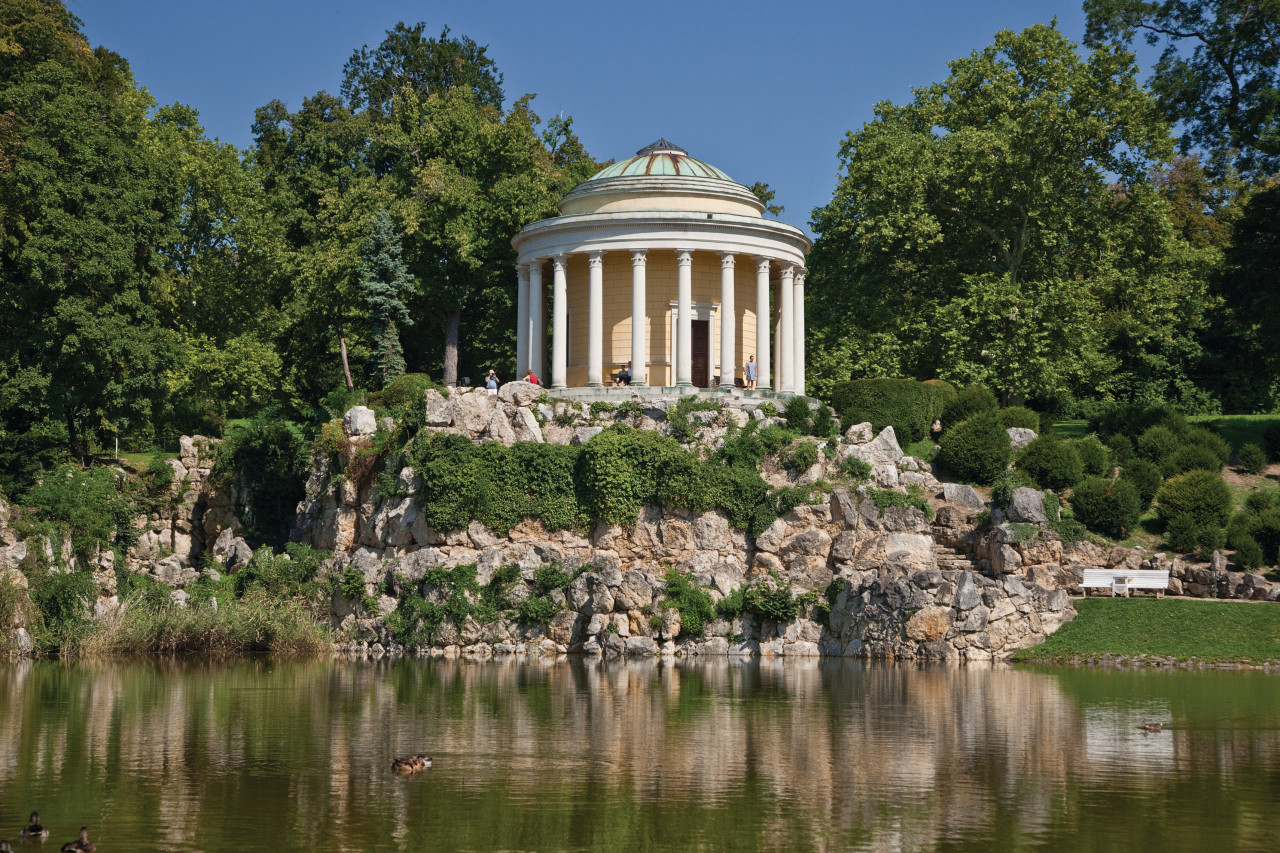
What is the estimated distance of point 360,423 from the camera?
133ft

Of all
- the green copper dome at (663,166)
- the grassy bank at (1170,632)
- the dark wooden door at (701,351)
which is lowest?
the grassy bank at (1170,632)

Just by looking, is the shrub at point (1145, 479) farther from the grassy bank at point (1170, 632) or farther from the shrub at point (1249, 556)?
the grassy bank at point (1170, 632)

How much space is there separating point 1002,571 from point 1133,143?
75.1ft

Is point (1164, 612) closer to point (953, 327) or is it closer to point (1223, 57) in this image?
point (953, 327)

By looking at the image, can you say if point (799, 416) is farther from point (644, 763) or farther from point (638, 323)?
point (644, 763)

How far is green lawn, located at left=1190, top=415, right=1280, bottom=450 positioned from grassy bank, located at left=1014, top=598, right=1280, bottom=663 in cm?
1347

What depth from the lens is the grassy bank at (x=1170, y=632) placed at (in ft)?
107

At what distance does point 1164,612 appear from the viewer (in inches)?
1368

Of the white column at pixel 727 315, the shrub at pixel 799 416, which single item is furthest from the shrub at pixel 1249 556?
the white column at pixel 727 315

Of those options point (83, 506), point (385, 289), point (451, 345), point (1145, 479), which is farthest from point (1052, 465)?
point (83, 506)

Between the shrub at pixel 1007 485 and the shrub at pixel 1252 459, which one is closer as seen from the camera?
the shrub at pixel 1007 485

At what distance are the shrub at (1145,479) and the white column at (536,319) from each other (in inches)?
764

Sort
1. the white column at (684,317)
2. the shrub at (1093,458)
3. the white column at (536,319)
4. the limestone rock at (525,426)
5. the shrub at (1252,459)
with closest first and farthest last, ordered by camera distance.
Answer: the limestone rock at (525,426) < the shrub at (1093,458) < the shrub at (1252,459) < the white column at (684,317) < the white column at (536,319)

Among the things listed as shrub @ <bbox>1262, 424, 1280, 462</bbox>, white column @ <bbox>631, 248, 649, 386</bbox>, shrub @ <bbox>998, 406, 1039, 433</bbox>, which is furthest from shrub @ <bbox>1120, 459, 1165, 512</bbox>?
white column @ <bbox>631, 248, 649, 386</bbox>
